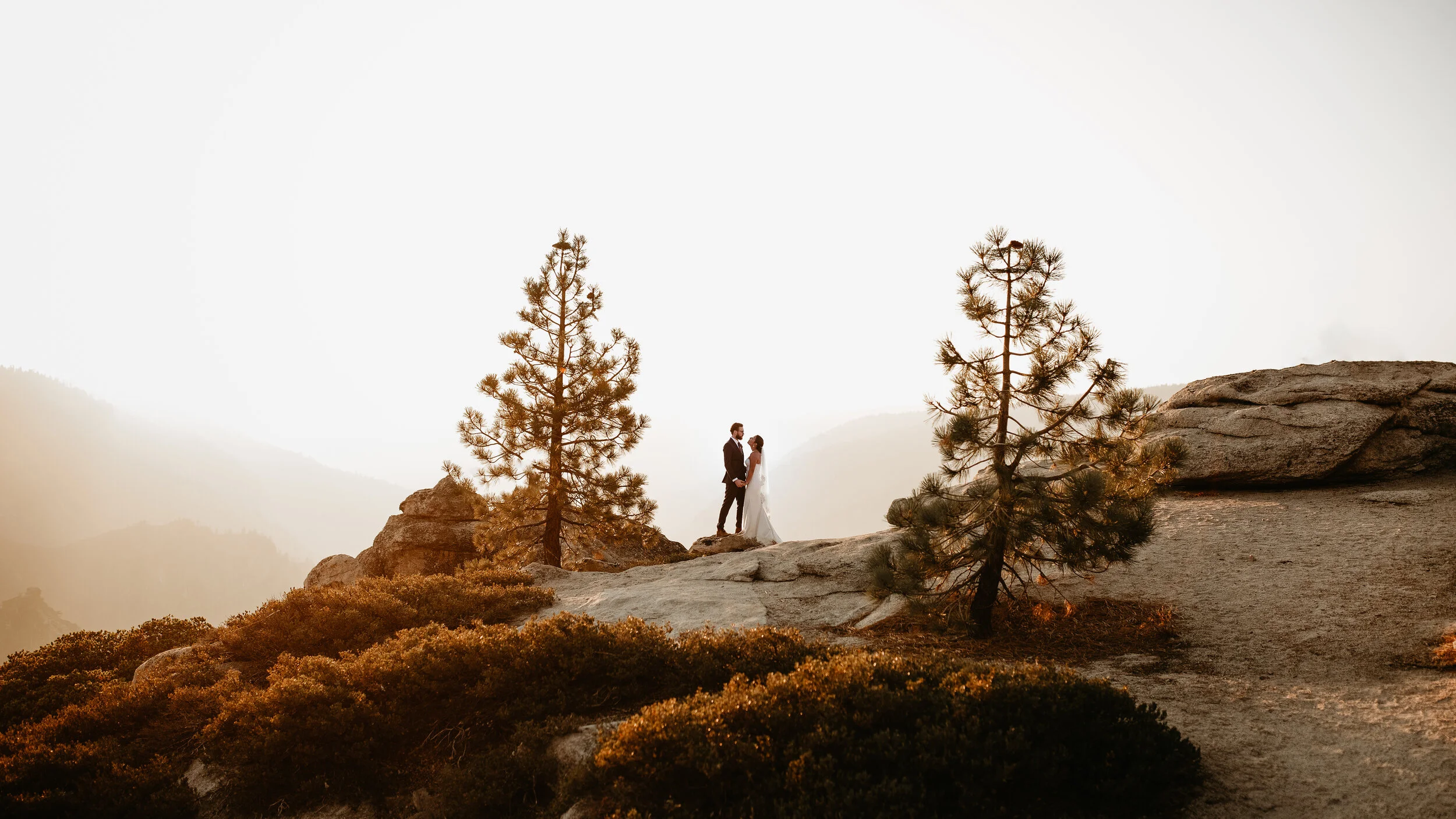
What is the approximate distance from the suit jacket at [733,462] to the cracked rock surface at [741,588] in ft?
12.3

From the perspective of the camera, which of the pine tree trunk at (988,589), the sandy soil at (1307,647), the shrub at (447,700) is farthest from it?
the pine tree trunk at (988,589)

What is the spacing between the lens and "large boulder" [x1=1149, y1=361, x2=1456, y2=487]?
14.1 meters

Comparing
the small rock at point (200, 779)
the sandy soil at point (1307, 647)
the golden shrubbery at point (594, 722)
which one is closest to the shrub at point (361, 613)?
the golden shrubbery at point (594, 722)

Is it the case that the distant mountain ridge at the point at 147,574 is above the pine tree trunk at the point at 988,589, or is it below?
below

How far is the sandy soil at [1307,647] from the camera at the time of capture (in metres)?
5.39

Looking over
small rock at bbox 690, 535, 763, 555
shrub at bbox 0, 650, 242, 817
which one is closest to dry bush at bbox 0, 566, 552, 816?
shrub at bbox 0, 650, 242, 817

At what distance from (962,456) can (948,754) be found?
474cm

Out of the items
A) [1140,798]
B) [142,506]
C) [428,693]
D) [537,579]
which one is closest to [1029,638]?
[1140,798]

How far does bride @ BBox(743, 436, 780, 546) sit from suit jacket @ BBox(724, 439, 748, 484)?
0.29 metres

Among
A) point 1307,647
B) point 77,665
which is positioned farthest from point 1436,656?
point 77,665

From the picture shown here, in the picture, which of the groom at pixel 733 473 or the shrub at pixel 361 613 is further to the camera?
the groom at pixel 733 473

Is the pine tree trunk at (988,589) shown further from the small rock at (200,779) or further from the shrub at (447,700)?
the small rock at (200,779)

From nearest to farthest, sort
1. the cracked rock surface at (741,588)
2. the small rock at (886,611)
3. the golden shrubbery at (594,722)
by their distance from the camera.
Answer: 1. the golden shrubbery at (594,722)
2. the small rock at (886,611)
3. the cracked rock surface at (741,588)

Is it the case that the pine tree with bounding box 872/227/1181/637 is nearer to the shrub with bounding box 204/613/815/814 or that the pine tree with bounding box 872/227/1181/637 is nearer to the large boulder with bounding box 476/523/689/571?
the shrub with bounding box 204/613/815/814
